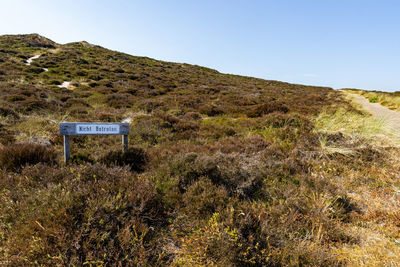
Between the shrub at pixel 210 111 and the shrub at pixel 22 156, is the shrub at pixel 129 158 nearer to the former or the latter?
the shrub at pixel 22 156

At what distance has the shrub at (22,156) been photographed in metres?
3.40

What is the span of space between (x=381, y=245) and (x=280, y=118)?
235 inches

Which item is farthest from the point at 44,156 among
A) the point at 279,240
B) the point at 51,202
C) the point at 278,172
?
the point at 278,172

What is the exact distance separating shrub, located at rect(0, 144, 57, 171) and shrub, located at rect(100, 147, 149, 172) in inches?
37.6

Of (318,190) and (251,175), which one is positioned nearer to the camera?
(318,190)

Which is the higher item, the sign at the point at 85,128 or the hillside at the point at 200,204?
the sign at the point at 85,128

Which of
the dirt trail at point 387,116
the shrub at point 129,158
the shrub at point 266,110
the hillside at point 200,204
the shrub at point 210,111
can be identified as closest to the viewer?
the hillside at point 200,204

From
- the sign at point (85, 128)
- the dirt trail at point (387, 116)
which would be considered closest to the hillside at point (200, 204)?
the sign at point (85, 128)

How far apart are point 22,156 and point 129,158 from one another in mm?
1848

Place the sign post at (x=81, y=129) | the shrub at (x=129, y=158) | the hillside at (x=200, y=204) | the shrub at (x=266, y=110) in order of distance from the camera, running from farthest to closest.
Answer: the shrub at (x=266, y=110)
the shrub at (x=129, y=158)
the sign post at (x=81, y=129)
the hillside at (x=200, y=204)

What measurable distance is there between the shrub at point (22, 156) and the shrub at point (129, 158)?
3.13 feet

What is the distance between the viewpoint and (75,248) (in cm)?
179

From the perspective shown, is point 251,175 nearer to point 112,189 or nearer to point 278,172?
point 278,172

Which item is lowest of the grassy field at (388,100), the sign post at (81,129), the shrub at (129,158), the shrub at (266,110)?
the shrub at (129,158)
